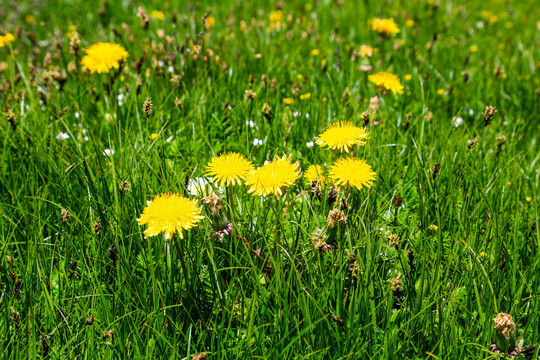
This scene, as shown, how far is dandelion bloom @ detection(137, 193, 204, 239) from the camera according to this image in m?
1.43

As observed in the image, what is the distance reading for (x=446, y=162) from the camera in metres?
2.26

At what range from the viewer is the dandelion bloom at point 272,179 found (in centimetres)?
163

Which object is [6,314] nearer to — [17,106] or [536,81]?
[17,106]

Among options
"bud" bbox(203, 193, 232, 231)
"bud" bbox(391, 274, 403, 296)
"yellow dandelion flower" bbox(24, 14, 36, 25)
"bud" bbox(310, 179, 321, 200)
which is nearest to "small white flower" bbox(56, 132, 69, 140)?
"bud" bbox(203, 193, 232, 231)

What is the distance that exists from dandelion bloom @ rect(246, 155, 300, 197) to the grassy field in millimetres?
22

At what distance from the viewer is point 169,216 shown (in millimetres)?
1441

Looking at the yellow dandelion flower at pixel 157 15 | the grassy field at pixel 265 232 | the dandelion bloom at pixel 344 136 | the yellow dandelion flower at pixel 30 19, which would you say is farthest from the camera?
the yellow dandelion flower at pixel 30 19

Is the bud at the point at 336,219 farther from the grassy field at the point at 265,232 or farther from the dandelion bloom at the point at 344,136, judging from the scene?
the dandelion bloom at the point at 344,136

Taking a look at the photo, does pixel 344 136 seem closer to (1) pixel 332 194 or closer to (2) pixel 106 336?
(1) pixel 332 194

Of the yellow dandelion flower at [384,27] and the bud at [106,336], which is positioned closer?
the bud at [106,336]

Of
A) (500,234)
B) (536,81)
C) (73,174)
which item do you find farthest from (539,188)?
(73,174)

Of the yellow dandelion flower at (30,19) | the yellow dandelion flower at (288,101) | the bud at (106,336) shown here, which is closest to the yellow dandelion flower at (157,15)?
the yellow dandelion flower at (30,19)

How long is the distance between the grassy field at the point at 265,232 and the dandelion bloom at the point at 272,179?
0.02 m

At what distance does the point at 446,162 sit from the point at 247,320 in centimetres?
119
